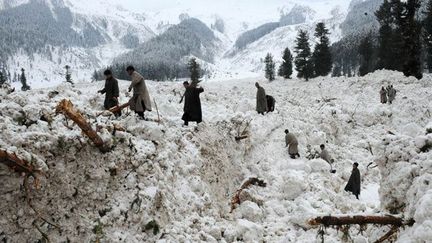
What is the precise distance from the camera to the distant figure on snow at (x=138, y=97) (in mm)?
9891

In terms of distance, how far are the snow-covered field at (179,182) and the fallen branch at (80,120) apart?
0.52 ft

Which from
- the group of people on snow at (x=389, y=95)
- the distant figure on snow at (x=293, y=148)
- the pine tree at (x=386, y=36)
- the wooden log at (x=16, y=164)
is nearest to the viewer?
the wooden log at (x=16, y=164)

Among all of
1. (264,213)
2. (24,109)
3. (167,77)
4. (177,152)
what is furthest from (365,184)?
(167,77)

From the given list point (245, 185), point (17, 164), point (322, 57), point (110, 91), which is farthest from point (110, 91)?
point (322, 57)

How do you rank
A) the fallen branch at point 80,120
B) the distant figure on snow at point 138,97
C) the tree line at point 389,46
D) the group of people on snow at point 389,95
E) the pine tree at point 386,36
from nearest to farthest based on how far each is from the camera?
the fallen branch at point 80,120, the distant figure on snow at point 138,97, the group of people on snow at point 389,95, the tree line at point 389,46, the pine tree at point 386,36

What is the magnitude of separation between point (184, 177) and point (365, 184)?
711 centimetres

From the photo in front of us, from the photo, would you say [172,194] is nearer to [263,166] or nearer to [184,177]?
[184,177]

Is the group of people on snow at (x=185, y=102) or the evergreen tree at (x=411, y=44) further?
the evergreen tree at (x=411, y=44)

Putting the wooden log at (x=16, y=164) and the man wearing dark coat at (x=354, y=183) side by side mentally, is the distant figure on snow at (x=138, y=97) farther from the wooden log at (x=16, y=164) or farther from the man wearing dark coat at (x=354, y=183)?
the man wearing dark coat at (x=354, y=183)

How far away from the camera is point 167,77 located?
119062 millimetres

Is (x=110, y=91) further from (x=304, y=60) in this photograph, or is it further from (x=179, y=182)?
(x=304, y=60)

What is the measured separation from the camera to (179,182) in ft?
29.3

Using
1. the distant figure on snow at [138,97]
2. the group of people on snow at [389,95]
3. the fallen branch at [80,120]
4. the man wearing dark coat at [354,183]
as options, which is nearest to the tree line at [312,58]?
the group of people on snow at [389,95]

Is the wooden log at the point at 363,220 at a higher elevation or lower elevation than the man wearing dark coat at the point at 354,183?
higher
